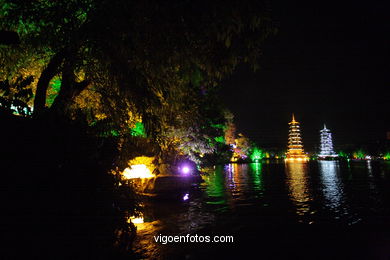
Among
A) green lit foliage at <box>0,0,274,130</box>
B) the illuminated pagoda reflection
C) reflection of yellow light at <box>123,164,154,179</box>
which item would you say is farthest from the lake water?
the illuminated pagoda reflection

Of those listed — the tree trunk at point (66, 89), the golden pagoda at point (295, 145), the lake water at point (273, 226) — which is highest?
the golden pagoda at point (295, 145)

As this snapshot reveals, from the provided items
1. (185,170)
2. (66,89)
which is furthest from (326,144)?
(66,89)

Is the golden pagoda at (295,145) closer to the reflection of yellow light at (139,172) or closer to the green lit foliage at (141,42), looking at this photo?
the reflection of yellow light at (139,172)

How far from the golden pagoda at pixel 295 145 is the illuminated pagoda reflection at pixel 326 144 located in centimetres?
3418

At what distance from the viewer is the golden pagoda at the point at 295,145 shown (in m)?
154

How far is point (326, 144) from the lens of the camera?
612ft

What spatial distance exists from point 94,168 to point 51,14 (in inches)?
109

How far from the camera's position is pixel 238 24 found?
4.10 m

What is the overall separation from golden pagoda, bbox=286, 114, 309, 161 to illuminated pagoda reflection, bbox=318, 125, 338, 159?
112 feet

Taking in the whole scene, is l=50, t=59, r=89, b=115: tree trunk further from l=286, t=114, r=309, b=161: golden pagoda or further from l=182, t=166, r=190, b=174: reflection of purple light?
l=286, t=114, r=309, b=161: golden pagoda

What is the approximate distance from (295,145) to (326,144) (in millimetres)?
44786

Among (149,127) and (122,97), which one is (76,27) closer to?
(122,97)

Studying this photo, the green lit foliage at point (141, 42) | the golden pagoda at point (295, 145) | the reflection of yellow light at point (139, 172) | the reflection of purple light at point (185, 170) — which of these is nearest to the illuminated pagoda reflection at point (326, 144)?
the golden pagoda at point (295, 145)

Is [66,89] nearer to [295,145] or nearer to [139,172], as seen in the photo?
[139,172]
